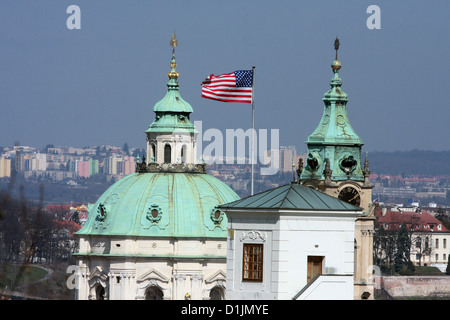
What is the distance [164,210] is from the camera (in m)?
112

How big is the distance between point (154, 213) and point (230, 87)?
124 ft

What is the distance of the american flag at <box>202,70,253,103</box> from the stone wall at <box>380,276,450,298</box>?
77368mm

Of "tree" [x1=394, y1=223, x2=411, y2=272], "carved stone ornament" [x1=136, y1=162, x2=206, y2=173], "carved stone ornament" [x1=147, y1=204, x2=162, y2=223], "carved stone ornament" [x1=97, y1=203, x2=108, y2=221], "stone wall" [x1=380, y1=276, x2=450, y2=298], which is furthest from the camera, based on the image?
"tree" [x1=394, y1=223, x2=411, y2=272]

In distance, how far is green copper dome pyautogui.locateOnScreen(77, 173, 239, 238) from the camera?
365ft

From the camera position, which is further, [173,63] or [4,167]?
[173,63]

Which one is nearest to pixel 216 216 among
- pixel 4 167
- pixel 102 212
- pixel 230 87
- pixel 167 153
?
pixel 102 212

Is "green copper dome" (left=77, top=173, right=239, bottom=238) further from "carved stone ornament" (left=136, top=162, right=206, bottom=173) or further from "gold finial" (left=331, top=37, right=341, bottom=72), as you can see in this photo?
"gold finial" (left=331, top=37, right=341, bottom=72)

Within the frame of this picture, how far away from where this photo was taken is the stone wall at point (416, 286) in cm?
15350

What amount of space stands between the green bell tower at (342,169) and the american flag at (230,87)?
8591 millimetres

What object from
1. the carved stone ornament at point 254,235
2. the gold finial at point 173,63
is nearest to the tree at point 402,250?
the gold finial at point 173,63

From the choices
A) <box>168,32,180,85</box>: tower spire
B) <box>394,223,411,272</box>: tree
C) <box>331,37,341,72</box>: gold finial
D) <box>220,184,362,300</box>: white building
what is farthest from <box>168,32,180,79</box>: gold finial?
<box>220,184,362,300</box>: white building

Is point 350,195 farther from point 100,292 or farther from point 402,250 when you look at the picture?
point 402,250

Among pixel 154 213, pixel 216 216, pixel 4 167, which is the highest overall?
pixel 4 167
